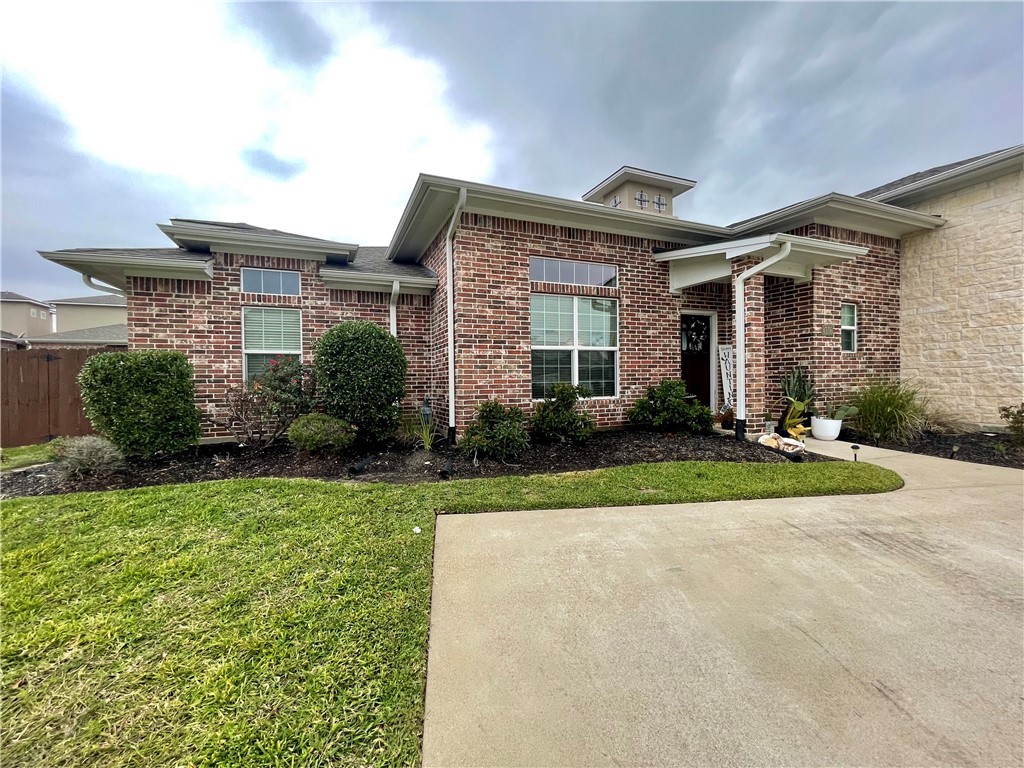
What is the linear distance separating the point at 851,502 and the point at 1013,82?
8.36 meters

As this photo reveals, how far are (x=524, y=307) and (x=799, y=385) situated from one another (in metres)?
5.30

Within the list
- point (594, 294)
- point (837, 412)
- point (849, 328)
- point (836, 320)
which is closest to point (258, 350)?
point (594, 294)

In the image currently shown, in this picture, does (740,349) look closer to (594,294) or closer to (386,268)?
(594,294)

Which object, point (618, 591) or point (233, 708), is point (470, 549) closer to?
point (618, 591)

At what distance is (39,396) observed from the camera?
24.1 feet

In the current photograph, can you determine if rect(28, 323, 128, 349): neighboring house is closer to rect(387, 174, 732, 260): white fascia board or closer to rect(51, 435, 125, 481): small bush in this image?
rect(51, 435, 125, 481): small bush

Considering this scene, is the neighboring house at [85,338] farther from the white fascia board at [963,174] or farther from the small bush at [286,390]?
the white fascia board at [963,174]

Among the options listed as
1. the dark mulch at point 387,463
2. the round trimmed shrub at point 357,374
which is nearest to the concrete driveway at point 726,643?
the dark mulch at point 387,463

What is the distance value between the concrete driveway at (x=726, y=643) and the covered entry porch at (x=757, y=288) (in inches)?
139

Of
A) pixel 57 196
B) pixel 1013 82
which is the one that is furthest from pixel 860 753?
pixel 57 196

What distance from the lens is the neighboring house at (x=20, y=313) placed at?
23.1m

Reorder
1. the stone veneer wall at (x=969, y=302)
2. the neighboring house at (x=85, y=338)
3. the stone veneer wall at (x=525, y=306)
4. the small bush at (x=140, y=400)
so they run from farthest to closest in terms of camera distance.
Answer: the neighboring house at (x=85, y=338)
the stone veneer wall at (x=969, y=302)
the stone veneer wall at (x=525, y=306)
the small bush at (x=140, y=400)

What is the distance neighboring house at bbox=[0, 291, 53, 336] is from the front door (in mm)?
35254

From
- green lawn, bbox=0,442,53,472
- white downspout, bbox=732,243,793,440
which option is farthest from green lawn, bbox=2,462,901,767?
white downspout, bbox=732,243,793,440
